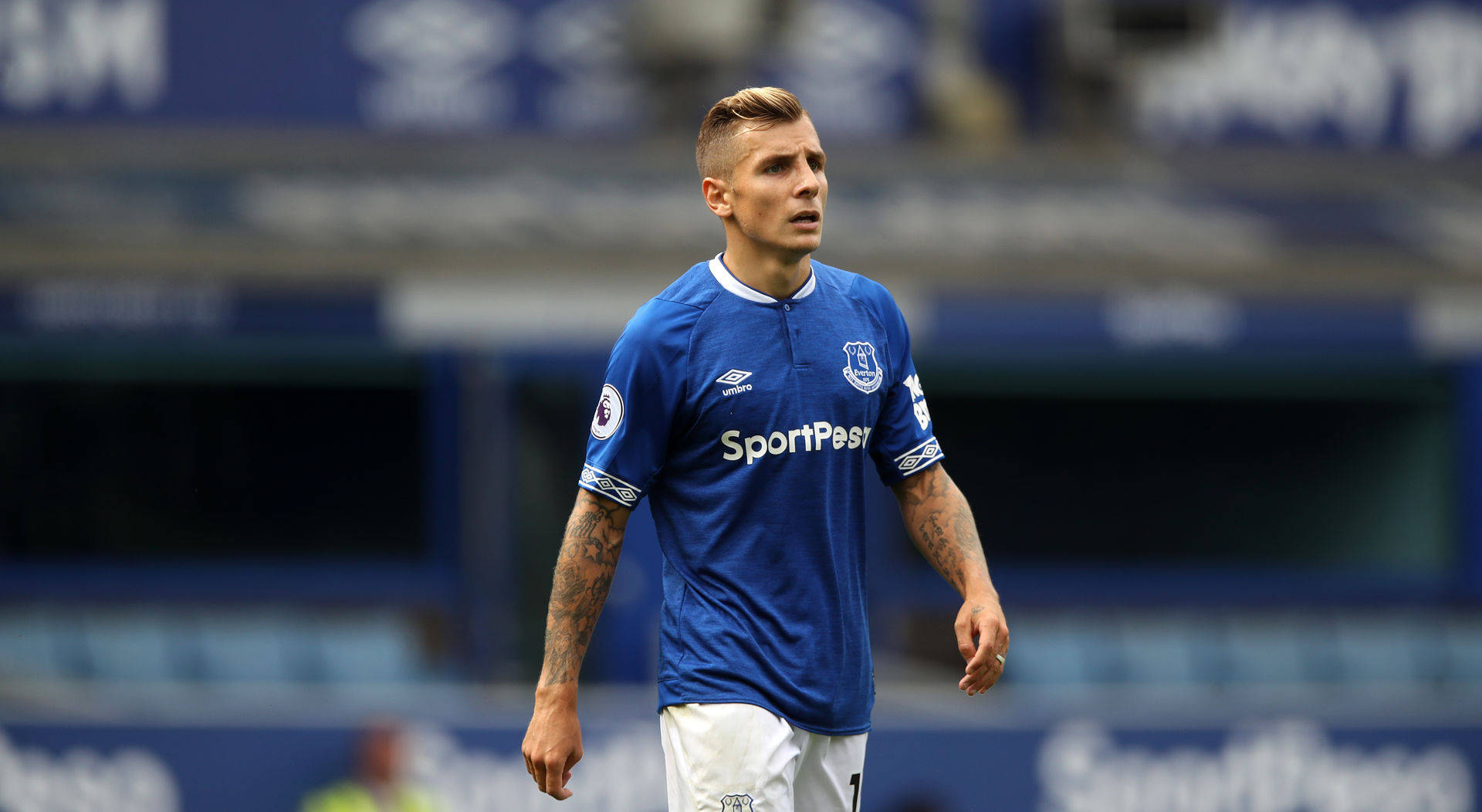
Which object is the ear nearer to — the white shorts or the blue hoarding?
the white shorts

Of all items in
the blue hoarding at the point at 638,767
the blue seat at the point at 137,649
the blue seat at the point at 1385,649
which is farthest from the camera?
the blue seat at the point at 1385,649

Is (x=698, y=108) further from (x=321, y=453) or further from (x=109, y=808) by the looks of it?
(x=109, y=808)

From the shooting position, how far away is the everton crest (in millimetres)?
3076

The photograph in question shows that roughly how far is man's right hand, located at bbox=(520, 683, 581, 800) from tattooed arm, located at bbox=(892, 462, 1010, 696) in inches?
26.9

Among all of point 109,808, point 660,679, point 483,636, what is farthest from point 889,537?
point 660,679

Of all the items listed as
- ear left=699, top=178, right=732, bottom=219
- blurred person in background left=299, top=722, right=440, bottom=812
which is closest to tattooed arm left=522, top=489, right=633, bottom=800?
ear left=699, top=178, right=732, bottom=219

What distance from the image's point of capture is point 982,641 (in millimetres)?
2920

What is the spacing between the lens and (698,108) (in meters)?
11.8

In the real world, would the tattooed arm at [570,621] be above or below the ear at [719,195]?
below

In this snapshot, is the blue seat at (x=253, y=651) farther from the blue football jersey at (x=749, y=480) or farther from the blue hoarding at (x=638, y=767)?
the blue football jersey at (x=749, y=480)

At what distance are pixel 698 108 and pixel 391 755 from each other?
5.83 metres

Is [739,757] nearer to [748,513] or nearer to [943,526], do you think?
[748,513]

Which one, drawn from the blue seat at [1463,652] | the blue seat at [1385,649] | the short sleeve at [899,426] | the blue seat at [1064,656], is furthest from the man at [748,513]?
the blue seat at [1463,652]

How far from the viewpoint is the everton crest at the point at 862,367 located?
3076mm
